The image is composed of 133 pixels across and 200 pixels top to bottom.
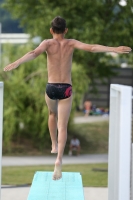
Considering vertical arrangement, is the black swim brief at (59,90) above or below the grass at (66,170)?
above

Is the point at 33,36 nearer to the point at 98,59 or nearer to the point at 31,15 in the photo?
the point at 31,15

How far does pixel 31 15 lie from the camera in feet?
82.5

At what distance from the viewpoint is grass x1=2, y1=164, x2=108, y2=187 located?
44.4ft

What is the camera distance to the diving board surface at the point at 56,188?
5982mm

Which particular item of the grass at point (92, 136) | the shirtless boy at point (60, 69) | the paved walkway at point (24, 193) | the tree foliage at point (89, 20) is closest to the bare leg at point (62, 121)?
the shirtless boy at point (60, 69)

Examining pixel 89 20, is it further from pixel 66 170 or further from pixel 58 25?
pixel 58 25

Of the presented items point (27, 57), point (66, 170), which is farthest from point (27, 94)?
point (27, 57)

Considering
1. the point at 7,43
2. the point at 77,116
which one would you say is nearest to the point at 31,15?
the point at 7,43

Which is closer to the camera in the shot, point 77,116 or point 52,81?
point 52,81

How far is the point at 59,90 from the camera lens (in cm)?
593

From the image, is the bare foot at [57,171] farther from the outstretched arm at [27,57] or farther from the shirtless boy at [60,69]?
the outstretched arm at [27,57]

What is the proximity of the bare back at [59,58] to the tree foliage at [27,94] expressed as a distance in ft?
51.3

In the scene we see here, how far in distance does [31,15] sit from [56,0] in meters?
2.10

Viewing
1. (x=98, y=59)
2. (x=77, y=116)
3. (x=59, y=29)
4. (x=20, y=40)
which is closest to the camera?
(x=59, y=29)
